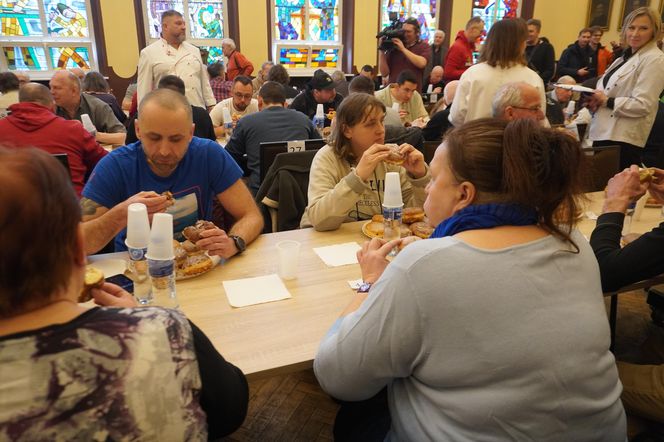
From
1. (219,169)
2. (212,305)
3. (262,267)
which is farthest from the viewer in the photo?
(219,169)

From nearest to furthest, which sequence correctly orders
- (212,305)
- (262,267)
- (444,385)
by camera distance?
(444,385), (212,305), (262,267)

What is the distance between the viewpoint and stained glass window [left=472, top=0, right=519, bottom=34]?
10945 mm

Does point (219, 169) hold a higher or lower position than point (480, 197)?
lower

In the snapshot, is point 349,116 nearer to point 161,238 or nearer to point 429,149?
point 429,149

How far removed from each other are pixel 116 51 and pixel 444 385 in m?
9.25

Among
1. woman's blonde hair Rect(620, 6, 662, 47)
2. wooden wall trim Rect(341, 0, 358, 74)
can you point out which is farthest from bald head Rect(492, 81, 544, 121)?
wooden wall trim Rect(341, 0, 358, 74)

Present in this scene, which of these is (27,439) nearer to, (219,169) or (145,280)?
(145,280)

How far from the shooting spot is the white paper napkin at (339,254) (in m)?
1.91

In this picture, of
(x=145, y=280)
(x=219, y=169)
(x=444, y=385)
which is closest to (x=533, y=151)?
(x=444, y=385)

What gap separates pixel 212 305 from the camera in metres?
1.57

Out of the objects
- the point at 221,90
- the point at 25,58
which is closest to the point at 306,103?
the point at 221,90

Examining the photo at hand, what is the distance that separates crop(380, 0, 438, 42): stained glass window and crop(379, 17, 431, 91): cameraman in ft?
14.2

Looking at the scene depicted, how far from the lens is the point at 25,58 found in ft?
28.1

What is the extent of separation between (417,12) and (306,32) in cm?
246
